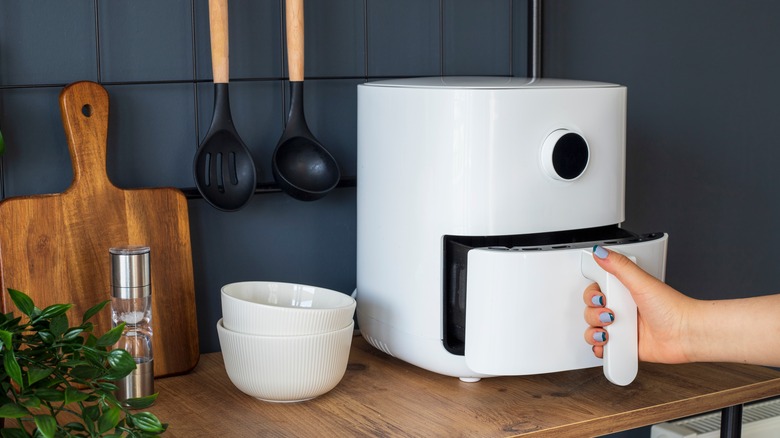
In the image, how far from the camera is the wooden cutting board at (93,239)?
42.5 inches

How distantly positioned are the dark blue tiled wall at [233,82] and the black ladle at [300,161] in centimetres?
5

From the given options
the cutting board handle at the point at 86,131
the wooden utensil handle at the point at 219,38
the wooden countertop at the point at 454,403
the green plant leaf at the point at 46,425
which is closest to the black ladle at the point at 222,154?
the wooden utensil handle at the point at 219,38

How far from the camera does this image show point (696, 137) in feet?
5.67

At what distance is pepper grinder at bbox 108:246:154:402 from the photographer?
104 centimetres

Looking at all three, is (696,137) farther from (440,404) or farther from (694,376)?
(440,404)

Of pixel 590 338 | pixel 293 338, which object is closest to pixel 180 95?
pixel 293 338

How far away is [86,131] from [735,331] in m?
0.82

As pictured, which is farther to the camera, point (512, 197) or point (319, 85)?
point (319, 85)

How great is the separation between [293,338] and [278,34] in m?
0.47

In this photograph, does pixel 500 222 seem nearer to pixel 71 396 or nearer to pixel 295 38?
pixel 295 38

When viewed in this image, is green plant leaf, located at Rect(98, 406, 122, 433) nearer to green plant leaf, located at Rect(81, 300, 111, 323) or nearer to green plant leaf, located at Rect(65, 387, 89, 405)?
green plant leaf, located at Rect(65, 387, 89, 405)

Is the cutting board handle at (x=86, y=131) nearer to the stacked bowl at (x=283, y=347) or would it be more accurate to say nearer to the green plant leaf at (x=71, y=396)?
the stacked bowl at (x=283, y=347)

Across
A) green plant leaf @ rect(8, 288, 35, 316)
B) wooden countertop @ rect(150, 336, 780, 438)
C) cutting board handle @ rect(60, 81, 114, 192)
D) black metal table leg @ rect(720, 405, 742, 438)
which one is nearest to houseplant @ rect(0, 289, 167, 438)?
green plant leaf @ rect(8, 288, 35, 316)

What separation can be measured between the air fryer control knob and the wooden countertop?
27 cm
